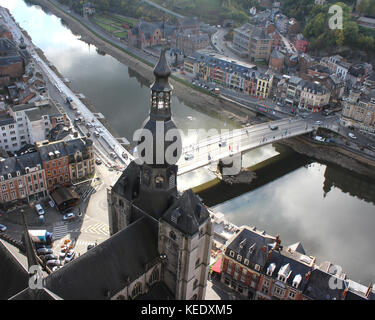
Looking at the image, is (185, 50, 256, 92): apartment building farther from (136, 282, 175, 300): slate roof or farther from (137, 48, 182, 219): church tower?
(136, 282, 175, 300): slate roof

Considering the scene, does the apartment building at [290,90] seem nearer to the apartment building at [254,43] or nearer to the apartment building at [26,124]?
the apartment building at [254,43]

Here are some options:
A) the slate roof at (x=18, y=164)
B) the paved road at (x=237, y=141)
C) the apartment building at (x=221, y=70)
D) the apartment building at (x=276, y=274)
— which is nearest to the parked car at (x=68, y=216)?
the slate roof at (x=18, y=164)

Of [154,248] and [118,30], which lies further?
[118,30]

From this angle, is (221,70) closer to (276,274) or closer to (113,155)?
(113,155)

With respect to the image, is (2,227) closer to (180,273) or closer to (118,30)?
(180,273)

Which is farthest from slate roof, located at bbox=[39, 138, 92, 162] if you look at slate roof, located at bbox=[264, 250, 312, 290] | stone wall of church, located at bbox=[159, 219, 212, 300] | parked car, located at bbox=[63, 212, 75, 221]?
slate roof, located at bbox=[264, 250, 312, 290]

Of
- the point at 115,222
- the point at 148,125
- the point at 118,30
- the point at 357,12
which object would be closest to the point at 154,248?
the point at 115,222
